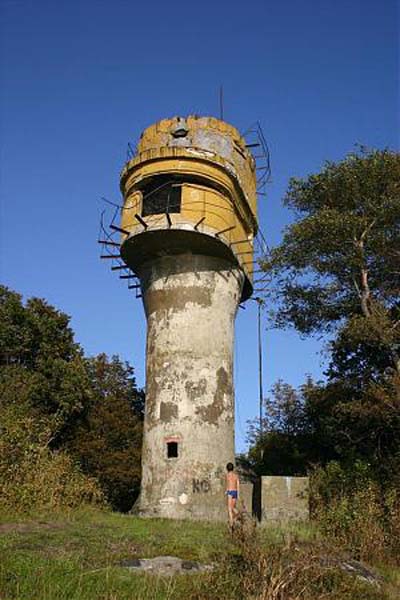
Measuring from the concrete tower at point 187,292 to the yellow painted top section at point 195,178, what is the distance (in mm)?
35

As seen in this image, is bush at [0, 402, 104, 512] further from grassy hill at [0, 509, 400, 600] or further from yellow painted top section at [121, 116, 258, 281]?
yellow painted top section at [121, 116, 258, 281]

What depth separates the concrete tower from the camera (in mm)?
16844

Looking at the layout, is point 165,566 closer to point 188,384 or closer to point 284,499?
point 284,499

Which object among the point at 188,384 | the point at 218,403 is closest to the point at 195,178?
the point at 188,384

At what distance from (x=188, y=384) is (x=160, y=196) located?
19.1ft

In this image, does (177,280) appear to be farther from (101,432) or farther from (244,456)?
(244,456)

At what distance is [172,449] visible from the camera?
17062mm

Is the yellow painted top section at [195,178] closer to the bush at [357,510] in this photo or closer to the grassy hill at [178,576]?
the bush at [357,510]

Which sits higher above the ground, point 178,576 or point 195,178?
point 195,178

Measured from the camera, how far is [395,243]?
18.3m

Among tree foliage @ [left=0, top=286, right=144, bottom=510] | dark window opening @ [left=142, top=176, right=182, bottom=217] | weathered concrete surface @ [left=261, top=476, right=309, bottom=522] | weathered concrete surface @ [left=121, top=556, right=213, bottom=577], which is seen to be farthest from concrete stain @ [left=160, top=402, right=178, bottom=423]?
weathered concrete surface @ [left=121, top=556, right=213, bottom=577]

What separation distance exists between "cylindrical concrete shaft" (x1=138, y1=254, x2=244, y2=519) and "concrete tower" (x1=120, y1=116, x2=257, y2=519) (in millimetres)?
29

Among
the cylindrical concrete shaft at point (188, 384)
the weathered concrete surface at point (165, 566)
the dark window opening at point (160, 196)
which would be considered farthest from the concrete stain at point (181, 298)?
the weathered concrete surface at point (165, 566)

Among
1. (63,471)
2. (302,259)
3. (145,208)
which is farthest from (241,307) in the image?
(63,471)
